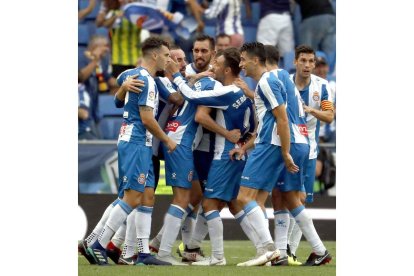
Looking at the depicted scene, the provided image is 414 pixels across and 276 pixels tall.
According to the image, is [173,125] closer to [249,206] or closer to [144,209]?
[144,209]

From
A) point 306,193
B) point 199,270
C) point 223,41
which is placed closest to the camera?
point 199,270

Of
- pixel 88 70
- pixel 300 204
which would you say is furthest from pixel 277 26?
pixel 300 204

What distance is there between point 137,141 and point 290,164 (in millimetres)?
1243

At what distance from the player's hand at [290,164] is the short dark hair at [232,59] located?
1046 mm

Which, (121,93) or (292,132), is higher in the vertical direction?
(121,93)

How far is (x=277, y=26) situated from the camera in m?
14.2

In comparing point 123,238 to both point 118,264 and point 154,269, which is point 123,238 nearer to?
point 118,264

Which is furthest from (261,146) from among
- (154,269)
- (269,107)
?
(154,269)

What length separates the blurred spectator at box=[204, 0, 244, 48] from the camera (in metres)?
14.0

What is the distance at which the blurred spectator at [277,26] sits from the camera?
14.1m

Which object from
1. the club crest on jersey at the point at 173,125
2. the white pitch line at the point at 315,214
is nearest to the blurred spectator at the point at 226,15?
the white pitch line at the point at 315,214

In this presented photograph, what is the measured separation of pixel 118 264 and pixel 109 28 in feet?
21.9

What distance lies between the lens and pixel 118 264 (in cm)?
818
